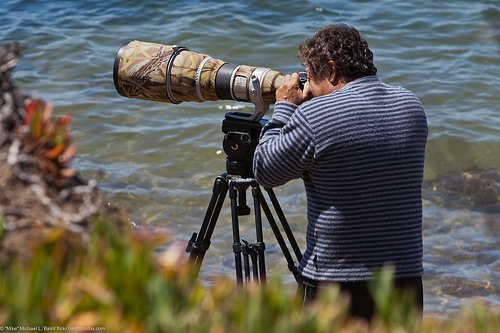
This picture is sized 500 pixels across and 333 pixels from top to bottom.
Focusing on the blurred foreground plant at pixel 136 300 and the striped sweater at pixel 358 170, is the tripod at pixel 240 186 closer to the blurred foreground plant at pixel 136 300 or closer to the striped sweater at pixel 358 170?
the striped sweater at pixel 358 170

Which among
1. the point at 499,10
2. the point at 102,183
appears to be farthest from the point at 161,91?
the point at 499,10

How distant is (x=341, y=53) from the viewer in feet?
7.44

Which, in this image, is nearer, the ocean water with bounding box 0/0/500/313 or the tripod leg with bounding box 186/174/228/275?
the tripod leg with bounding box 186/174/228/275

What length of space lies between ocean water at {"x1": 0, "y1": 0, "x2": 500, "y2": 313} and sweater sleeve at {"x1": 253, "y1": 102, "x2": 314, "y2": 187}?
185 cm

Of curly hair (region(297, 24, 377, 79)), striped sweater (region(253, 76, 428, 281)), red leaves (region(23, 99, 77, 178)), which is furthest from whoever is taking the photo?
curly hair (region(297, 24, 377, 79))

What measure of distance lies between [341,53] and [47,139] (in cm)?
124

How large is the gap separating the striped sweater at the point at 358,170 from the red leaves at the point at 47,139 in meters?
0.98

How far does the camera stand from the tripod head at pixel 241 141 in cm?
268

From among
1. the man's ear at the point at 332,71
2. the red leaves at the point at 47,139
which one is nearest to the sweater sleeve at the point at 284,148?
the man's ear at the point at 332,71

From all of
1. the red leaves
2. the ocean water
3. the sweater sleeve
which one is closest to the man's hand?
the sweater sleeve

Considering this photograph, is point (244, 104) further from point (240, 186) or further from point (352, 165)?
point (352, 165)

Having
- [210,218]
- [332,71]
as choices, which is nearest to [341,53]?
[332,71]

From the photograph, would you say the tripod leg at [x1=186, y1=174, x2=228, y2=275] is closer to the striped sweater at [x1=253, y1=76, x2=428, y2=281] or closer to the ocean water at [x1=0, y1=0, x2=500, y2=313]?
the striped sweater at [x1=253, y1=76, x2=428, y2=281]

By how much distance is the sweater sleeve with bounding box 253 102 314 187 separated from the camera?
2174 millimetres
